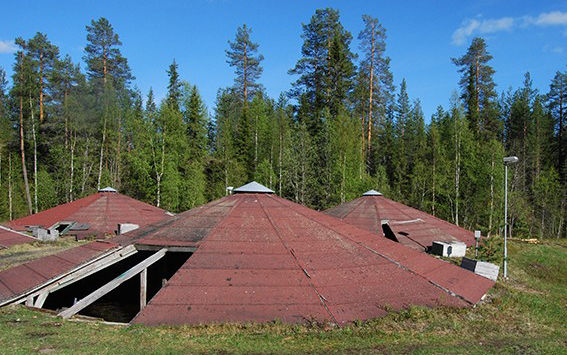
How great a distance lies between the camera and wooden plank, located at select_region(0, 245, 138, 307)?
Result: 9570 millimetres

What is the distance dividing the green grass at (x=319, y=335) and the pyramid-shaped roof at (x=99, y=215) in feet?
58.8

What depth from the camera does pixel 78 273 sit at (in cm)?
1044

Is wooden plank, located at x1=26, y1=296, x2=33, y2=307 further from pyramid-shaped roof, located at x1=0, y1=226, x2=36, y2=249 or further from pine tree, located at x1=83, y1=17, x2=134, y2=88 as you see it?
pine tree, located at x1=83, y1=17, x2=134, y2=88

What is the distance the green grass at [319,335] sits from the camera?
6.95 metres

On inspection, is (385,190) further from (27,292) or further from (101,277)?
(27,292)

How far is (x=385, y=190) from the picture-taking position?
37406 millimetres

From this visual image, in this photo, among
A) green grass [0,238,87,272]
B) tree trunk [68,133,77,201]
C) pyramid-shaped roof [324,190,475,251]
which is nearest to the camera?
green grass [0,238,87,272]

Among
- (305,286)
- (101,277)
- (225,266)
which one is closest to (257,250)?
(225,266)

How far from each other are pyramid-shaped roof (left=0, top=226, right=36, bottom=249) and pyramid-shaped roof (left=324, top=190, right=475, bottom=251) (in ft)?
60.5

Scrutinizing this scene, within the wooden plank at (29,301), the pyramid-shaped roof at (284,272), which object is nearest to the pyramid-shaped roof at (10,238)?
the pyramid-shaped roof at (284,272)

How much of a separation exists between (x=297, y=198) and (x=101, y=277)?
2188cm

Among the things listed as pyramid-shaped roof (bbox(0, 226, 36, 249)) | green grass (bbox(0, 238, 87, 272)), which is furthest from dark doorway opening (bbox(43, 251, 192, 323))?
pyramid-shaped roof (bbox(0, 226, 36, 249))

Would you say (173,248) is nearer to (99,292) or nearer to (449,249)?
(99,292)

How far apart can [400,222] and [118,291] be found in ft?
51.9
